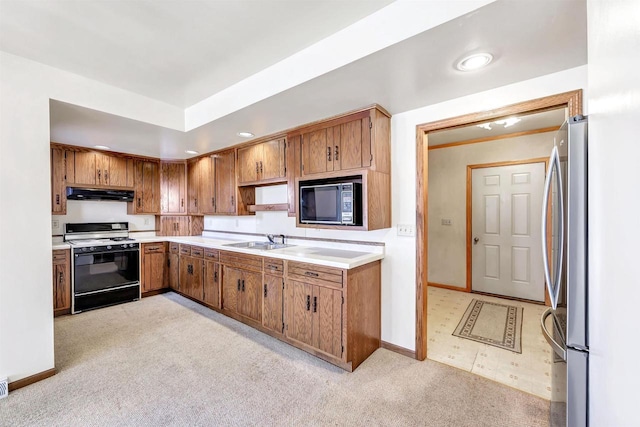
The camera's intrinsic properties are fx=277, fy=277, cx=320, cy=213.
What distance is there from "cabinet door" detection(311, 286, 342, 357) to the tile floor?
931 mm

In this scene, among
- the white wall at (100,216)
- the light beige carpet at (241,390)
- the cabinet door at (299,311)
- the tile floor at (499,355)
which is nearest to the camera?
the light beige carpet at (241,390)

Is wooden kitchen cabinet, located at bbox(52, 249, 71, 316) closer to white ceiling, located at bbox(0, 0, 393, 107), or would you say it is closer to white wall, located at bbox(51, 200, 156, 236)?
white wall, located at bbox(51, 200, 156, 236)

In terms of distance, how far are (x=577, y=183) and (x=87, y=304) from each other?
497 centimetres

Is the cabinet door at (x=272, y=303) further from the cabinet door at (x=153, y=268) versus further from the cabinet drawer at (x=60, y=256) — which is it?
the cabinet drawer at (x=60, y=256)

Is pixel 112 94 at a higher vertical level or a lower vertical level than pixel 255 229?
higher

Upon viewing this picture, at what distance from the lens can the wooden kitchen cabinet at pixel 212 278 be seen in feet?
11.5

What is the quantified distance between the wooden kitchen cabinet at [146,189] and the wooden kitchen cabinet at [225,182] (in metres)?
1.33

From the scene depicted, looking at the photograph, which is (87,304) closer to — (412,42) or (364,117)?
(364,117)

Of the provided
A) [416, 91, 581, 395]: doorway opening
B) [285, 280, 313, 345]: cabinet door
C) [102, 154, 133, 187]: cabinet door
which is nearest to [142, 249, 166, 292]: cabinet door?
[102, 154, 133, 187]: cabinet door

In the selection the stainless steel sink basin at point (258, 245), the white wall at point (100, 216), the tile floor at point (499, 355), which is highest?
the white wall at point (100, 216)

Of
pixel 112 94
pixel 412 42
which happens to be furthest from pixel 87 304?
pixel 412 42

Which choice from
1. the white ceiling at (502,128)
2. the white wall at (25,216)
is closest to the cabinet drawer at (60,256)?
the white wall at (25,216)

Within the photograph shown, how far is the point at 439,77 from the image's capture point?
1.91 meters

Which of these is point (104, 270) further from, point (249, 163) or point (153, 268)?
point (249, 163)
